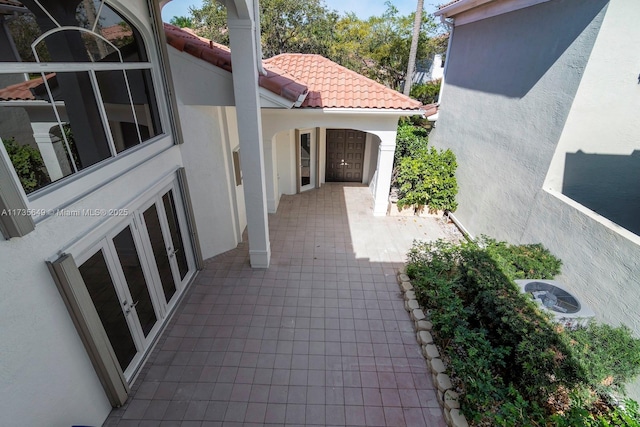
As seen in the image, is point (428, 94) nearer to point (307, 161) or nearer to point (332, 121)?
point (307, 161)

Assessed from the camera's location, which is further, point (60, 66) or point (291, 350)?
point (291, 350)

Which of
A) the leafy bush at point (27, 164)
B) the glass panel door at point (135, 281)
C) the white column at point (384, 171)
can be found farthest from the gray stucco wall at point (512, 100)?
the leafy bush at point (27, 164)

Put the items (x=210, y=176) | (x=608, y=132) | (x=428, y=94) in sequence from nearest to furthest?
(x=608, y=132) < (x=210, y=176) < (x=428, y=94)

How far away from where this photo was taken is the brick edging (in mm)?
3850

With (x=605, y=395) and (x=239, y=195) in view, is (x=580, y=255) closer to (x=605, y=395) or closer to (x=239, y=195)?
(x=605, y=395)

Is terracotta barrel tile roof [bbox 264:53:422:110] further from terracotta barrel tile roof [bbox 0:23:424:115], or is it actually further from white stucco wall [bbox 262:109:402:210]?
white stucco wall [bbox 262:109:402:210]

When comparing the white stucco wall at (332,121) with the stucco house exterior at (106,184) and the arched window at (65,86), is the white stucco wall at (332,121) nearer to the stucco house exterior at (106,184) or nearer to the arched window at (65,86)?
the stucco house exterior at (106,184)

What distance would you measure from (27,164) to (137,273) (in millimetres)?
2139

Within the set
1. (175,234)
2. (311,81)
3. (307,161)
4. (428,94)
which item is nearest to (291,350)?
(175,234)

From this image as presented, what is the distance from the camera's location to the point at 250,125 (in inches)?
218

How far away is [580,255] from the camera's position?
16.1 ft

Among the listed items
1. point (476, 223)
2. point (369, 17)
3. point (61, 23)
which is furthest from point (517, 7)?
point (369, 17)

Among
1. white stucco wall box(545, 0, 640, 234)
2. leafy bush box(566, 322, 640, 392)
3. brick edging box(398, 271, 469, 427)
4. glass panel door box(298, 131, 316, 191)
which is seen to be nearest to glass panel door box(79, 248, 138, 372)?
brick edging box(398, 271, 469, 427)

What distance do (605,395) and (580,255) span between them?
2013 mm
